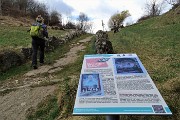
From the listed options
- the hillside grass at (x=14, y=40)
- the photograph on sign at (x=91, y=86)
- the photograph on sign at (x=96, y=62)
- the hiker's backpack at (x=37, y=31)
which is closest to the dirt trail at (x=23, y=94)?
the hiker's backpack at (x=37, y=31)

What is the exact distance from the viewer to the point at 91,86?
199 inches

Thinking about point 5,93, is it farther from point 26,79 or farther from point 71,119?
point 71,119

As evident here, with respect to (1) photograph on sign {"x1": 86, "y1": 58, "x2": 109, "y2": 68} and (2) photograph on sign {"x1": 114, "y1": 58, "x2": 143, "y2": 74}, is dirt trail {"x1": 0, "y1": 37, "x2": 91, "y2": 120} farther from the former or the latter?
(2) photograph on sign {"x1": 114, "y1": 58, "x2": 143, "y2": 74}

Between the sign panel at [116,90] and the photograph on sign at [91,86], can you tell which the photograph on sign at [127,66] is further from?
the photograph on sign at [91,86]

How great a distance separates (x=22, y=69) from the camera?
501 inches

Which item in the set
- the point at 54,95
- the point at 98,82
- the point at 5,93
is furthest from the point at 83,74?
the point at 5,93

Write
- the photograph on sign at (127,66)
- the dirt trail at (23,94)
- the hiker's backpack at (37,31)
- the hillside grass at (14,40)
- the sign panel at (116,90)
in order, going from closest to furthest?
the sign panel at (116,90) < the photograph on sign at (127,66) < the dirt trail at (23,94) < the hiker's backpack at (37,31) < the hillside grass at (14,40)

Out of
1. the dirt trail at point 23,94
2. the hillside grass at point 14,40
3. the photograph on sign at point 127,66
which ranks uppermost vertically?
the hillside grass at point 14,40

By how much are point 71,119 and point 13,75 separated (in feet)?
19.2

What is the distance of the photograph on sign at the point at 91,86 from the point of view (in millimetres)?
4879

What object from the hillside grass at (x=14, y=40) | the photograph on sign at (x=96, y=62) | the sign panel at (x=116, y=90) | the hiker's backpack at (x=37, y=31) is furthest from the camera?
the hillside grass at (x=14, y=40)

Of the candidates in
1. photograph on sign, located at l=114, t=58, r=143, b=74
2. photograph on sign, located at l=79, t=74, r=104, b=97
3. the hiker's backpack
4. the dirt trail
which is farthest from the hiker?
photograph on sign, located at l=79, t=74, r=104, b=97

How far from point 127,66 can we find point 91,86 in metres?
0.92

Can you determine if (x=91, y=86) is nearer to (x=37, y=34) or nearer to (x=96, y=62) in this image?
(x=96, y=62)
